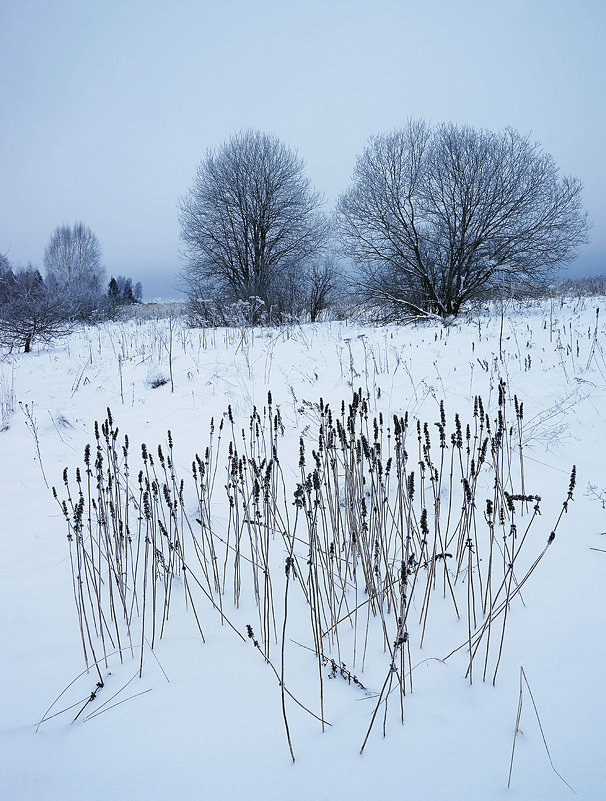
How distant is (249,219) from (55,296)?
10367 mm

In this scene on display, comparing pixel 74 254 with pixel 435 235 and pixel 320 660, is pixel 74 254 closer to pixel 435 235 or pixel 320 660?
pixel 435 235

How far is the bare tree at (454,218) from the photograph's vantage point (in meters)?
13.3

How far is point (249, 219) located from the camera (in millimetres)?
19422

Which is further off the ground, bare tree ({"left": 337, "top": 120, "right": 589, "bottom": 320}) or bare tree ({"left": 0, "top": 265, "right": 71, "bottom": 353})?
bare tree ({"left": 337, "top": 120, "right": 589, "bottom": 320})

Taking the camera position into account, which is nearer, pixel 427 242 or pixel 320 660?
pixel 320 660

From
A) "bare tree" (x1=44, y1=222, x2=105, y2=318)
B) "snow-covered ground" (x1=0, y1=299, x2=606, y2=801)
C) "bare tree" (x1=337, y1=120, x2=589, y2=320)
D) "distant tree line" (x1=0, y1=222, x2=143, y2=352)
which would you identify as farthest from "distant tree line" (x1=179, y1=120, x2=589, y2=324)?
"bare tree" (x1=44, y1=222, x2=105, y2=318)

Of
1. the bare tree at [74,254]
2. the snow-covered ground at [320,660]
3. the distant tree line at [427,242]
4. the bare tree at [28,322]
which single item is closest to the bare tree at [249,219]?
the distant tree line at [427,242]

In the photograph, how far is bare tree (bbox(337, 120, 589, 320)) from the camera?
13.3 metres

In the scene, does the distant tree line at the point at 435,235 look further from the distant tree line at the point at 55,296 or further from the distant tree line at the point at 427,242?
the distant tree line at the point at 55,296

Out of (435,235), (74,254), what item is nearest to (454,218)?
(435,235)

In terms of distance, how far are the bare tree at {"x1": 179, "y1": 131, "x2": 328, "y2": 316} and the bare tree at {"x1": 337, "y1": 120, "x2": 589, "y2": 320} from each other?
4940 mm

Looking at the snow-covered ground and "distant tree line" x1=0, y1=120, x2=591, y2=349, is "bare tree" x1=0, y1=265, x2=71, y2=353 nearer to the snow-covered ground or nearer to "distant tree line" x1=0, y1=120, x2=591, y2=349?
"distant tree line" x1=0, y1=120, x2=591, y2=349

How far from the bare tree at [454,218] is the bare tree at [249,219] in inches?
195

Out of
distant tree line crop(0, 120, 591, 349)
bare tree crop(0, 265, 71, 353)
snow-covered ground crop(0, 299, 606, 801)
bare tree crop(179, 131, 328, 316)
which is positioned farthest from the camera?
bare tree crop(179, 131, 328, 316)
